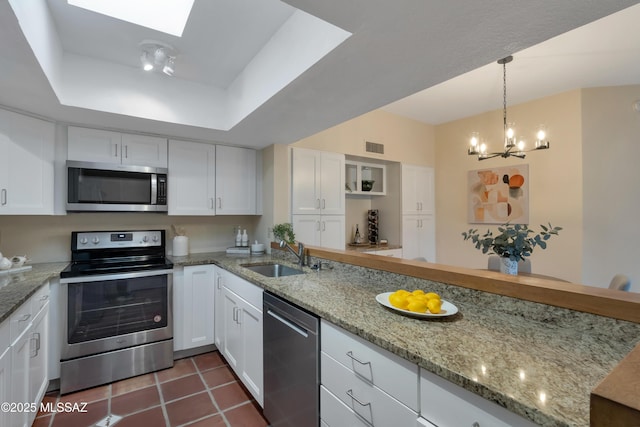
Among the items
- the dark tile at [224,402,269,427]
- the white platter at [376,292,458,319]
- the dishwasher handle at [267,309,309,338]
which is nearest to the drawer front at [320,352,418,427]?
the dishwasher handle at [267,309,309,338]

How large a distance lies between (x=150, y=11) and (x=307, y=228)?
86.7 inches

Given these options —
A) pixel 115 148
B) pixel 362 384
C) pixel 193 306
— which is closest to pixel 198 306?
pixel 193 306

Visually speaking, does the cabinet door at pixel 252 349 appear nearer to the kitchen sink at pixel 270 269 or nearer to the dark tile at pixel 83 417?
the kitchen sink at pixel 270 269

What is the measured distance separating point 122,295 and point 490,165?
176 inches

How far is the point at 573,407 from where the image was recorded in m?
0.64

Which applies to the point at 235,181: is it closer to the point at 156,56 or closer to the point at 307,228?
the point at 307,228

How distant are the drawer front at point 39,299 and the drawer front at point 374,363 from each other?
182 centimetres

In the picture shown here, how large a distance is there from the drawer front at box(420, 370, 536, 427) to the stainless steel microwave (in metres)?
2.63

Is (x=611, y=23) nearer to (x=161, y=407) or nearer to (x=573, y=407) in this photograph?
(x=573, y=407)

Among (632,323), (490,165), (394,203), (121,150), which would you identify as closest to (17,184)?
(121,150)

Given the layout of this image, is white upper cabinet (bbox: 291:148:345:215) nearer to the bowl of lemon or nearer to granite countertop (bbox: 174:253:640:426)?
granite countertop (bbox: 174:253:640:426)

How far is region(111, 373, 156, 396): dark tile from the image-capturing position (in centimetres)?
214

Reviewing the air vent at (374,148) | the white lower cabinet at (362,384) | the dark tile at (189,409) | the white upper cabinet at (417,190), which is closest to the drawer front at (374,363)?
the white lower cabinet at (362,384)

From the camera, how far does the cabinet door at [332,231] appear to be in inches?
130
